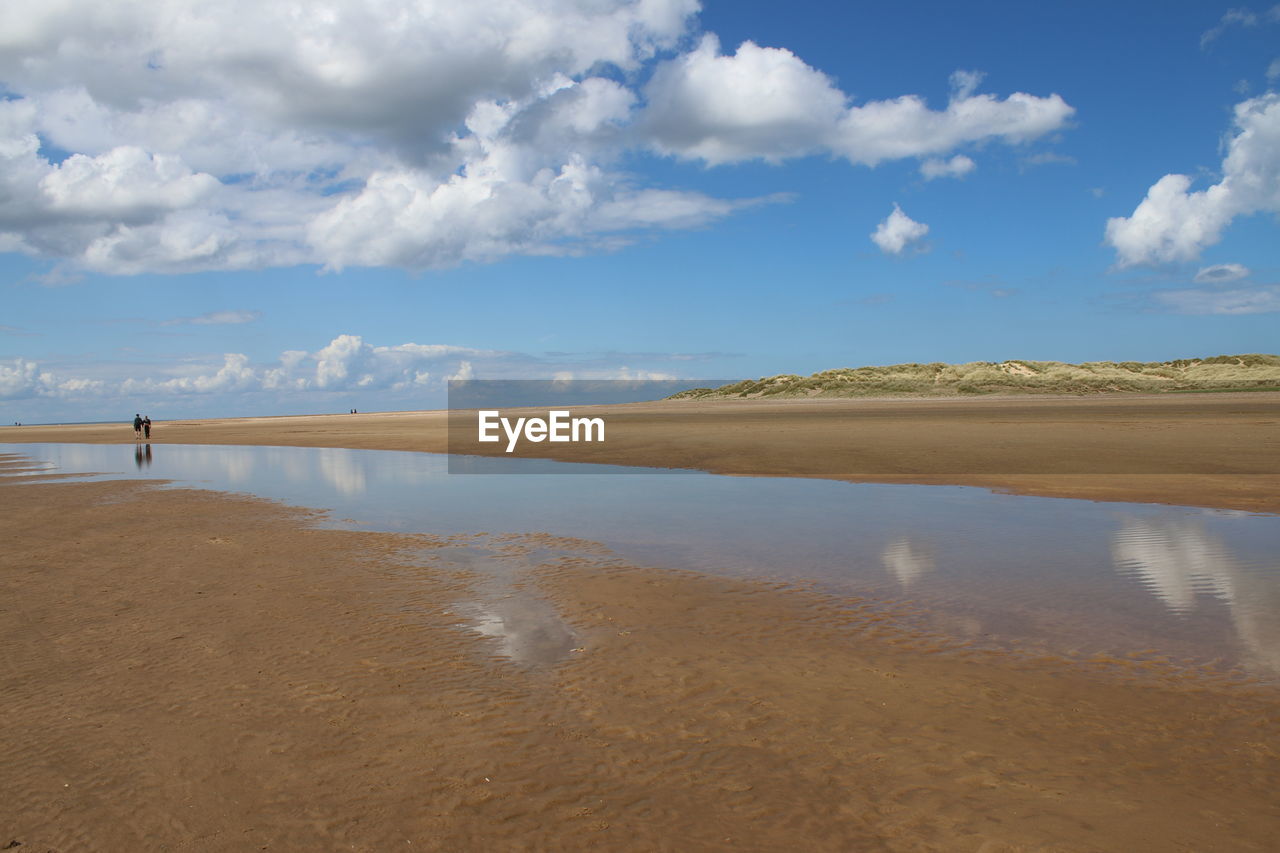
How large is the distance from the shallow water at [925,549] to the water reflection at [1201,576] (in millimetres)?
34

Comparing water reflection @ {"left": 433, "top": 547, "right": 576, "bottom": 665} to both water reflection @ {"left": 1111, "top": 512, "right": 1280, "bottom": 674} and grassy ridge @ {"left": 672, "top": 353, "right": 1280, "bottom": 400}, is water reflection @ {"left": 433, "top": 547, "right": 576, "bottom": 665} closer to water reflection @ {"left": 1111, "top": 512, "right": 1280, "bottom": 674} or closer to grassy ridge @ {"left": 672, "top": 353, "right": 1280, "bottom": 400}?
water reflection @ {"left": 1111, "top": 512, "right": 1280, "bottom": 674}

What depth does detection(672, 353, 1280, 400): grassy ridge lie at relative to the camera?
10700cm

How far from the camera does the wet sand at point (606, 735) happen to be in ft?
15.8

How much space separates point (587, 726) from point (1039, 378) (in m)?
129

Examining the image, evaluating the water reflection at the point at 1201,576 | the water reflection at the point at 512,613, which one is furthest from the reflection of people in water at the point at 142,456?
the water reflection at the point at 1201,576

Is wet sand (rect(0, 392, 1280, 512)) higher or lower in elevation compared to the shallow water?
higher

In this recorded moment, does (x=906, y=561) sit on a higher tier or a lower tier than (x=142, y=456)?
higher

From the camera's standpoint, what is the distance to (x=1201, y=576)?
10641 mm

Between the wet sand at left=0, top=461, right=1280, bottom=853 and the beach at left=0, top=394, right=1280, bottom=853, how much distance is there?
0.03 m

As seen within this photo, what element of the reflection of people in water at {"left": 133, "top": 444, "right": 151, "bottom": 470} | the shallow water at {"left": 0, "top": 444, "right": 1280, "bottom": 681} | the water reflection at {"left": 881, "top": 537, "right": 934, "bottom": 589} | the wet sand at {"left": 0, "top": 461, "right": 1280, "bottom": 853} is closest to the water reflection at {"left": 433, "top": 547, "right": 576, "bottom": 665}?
the shallow water at {"left": 0, "top": 444, "right": 1280, "bottom": 681}

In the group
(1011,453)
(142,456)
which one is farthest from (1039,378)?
(142,456)

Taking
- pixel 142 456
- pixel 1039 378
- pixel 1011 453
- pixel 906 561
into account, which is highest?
pixel 1039 378

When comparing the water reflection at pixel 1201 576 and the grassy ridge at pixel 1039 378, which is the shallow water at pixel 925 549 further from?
the grassy ridge at pixel 1039 378

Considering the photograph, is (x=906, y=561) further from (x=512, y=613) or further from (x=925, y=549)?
(x=512, y=613)
